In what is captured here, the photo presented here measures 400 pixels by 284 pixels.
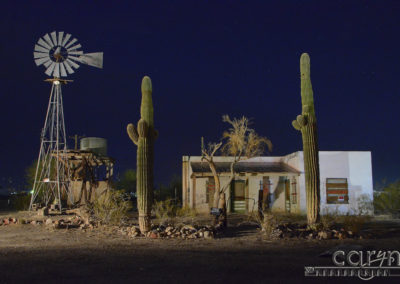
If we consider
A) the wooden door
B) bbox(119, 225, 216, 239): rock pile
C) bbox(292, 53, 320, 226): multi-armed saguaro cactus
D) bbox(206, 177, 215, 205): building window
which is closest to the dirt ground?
bbox(119, 225, 216, 239): rock pile

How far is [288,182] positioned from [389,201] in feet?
17.8

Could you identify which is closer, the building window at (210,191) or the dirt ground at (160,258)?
the dirt ground at (160,258)

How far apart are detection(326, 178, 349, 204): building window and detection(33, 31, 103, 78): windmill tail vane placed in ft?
47.4

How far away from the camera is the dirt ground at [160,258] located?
678cm

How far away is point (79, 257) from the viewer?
28.9ft

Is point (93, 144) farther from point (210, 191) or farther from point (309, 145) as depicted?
point (309, 145)

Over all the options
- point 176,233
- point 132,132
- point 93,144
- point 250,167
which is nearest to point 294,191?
point 250,167

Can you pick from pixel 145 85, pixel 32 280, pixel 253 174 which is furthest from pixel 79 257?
pixel 253 174

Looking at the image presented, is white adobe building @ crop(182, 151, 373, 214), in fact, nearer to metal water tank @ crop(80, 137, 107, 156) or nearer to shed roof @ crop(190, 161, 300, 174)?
shed roof @ crop(190, 161, 300, 174)

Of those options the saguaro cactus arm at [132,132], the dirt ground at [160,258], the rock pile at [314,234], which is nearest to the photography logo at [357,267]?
the dirt ground at [160,258]

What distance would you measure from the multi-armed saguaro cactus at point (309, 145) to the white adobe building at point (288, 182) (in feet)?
20.0

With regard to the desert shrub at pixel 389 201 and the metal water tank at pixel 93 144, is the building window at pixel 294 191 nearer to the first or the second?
the desert shrub at pixel 389 201

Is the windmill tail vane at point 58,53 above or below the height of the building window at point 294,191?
above

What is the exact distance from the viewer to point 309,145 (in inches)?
532
